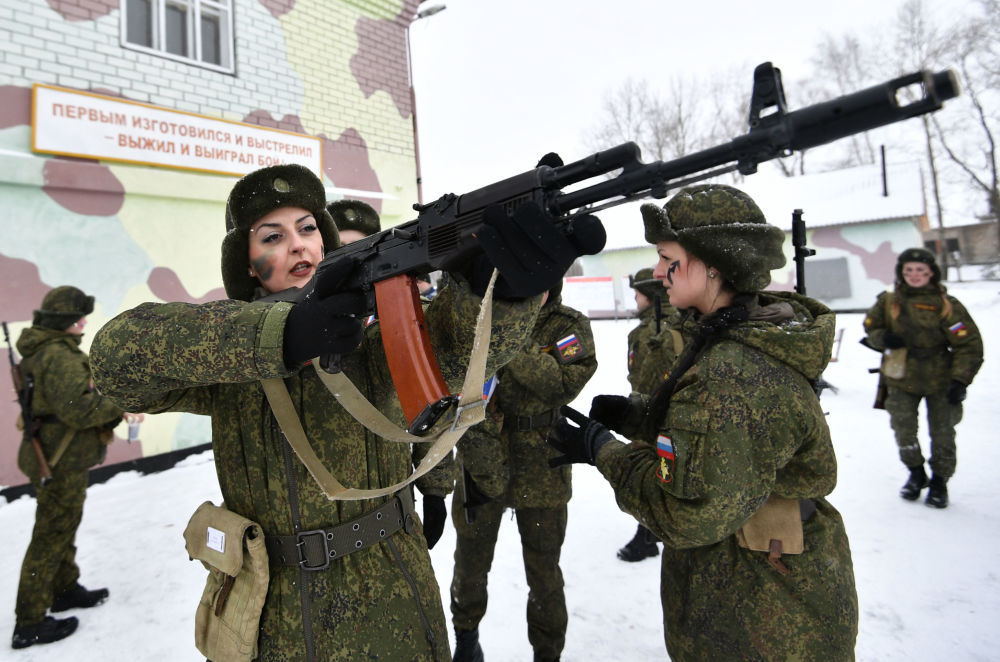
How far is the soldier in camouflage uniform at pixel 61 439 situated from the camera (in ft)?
10.8

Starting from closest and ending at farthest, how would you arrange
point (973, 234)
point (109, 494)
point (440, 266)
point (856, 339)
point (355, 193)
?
1. point (440, 266)
2. point (109, 494)
3. point (355, 193)
4. point (856, 339)
5. point (973, 234)

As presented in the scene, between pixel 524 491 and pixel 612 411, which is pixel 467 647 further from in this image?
pixel 612 411

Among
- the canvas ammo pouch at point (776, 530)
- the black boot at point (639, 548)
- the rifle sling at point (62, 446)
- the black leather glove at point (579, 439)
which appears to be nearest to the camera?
the canvas ammo pouch at point (776, 530)

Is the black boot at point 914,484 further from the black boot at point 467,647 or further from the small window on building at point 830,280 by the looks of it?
the small window on building at point 830,280

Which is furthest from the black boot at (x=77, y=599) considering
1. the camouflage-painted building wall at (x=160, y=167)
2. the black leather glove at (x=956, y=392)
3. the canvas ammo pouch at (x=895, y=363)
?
the black leather glove at (x=956, y=392)

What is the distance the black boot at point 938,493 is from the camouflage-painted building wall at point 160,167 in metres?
7.12

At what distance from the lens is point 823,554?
5.31 feet

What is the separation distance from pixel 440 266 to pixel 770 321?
105 centimetres

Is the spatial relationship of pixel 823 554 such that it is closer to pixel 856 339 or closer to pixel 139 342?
pixel 139 342

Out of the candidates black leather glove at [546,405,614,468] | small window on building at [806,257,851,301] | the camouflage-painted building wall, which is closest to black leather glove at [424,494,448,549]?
black leather glove at [546,405,614,468]

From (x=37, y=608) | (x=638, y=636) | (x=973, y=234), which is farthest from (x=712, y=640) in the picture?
(x=973, y=234)

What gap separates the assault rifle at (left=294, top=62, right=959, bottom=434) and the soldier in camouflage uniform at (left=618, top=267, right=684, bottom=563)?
2245 millimetres

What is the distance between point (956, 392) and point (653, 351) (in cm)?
Answer: 273

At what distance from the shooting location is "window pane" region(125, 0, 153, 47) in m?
6.05
